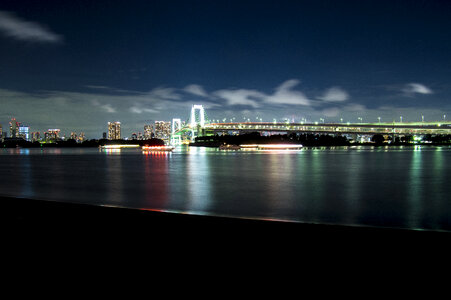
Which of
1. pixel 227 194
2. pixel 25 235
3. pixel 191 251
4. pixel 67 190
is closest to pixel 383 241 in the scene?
pixel 191 251

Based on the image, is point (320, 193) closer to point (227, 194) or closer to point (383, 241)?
point (227, 194)

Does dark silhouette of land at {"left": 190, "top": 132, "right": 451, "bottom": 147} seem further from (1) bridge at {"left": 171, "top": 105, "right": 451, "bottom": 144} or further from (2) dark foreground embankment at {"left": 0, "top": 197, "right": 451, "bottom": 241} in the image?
(2) dark foreground embankment at {"left": 0, "top": 197, "right": 451, "bottom": 241}

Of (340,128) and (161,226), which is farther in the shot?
(340,128)

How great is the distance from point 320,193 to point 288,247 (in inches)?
236

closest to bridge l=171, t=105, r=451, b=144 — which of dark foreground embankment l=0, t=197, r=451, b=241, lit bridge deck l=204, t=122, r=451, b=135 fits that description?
lit bridge deck l=204, t=122, r=451, b=135

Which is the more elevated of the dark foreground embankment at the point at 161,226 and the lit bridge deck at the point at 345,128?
the lit bridge deck at the point at 345,128

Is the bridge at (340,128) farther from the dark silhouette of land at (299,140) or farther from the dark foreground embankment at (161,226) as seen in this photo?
the dark foreground embankment at (161,226)

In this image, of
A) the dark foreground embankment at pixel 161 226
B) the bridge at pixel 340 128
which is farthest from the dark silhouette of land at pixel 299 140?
the dark foreground embankment at pixel 161 226

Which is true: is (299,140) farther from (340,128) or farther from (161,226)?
(161,226)

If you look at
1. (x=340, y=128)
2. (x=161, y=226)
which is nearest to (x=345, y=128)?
(x=340, y=128)

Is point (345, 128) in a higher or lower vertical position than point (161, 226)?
higher

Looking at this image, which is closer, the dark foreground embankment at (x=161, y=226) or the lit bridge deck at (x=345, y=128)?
the dark foreground embankment at (x=161, y=226)

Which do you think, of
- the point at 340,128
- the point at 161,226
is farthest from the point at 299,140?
the point at 161,226

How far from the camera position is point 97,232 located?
341 cm
